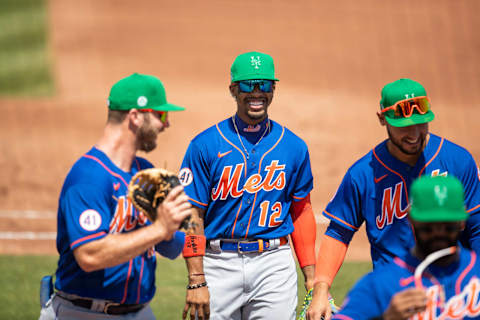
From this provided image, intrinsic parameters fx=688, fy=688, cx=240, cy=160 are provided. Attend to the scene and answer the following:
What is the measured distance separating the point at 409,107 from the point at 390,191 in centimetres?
59

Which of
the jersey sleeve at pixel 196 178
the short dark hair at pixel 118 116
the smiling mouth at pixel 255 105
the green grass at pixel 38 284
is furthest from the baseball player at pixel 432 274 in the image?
the green grass at pixel 38 284

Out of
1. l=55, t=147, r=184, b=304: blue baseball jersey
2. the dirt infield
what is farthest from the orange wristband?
the dirt infield

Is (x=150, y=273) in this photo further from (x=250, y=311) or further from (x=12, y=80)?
(x=12, y=80)

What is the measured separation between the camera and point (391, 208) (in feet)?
15.0

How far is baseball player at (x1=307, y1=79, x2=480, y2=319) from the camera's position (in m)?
Result: 4.41

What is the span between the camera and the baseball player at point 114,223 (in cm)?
355

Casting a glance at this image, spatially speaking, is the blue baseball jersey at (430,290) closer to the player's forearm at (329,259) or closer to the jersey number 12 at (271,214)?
the player's forearm at (329,259)

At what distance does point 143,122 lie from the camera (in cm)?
392

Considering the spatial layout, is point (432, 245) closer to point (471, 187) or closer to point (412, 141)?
point (412, 141)

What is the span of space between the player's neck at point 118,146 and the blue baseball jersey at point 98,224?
0.05 metres

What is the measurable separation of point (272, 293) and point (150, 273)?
1.32 m

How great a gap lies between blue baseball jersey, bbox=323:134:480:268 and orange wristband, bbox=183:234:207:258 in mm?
926

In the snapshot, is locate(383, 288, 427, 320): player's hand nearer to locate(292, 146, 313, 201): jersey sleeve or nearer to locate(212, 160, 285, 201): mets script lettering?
locate(212, 160, 285, 201): mets script lettering

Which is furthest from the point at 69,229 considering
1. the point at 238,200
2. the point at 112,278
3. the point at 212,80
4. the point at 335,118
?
the point at 212,80
